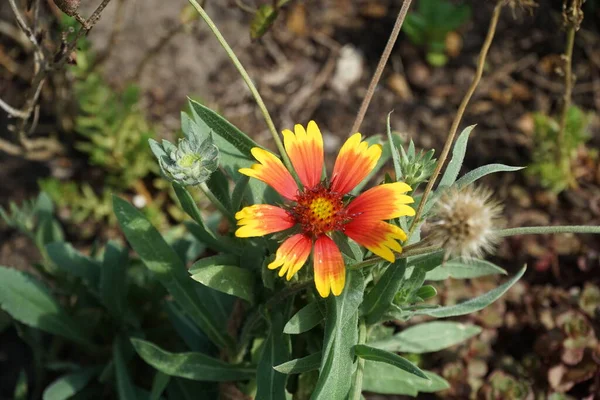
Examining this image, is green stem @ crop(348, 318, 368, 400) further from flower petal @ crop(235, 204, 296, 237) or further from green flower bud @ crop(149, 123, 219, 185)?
green flower bud @ crop(149, 123, 219, 185)

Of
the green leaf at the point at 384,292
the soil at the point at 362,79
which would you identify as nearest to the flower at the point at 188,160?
the green leaf at the point at 384,292

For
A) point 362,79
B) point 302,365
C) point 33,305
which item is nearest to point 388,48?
point 302,365

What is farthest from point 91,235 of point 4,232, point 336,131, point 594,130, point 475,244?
point 594,130

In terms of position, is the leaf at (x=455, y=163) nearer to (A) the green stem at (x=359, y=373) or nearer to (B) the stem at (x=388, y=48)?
(B) the stem at (x=388, y=48)

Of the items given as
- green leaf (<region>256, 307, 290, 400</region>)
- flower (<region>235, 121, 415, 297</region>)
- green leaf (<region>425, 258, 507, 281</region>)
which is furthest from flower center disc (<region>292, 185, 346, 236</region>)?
green leaf (<region>425, 258, 507, 281</region>)

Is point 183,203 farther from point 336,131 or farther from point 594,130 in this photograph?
point 594,130
